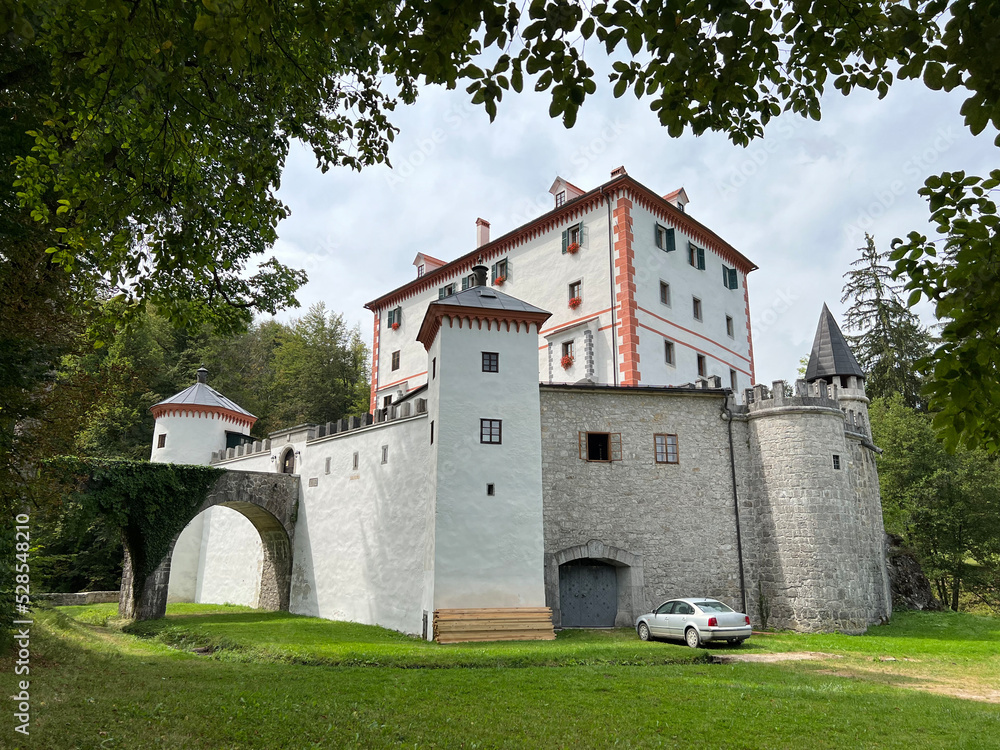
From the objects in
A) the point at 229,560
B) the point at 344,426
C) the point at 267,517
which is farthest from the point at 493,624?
the point at 229,560

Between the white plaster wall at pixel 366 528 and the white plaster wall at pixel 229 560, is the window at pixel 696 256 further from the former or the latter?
the white plaster wall at pixel 229 560

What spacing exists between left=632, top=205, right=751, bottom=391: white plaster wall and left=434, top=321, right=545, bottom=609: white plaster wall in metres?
7.65

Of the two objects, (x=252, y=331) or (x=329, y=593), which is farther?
(x=252, y=331)

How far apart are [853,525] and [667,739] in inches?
612

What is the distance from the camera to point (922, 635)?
19.8m

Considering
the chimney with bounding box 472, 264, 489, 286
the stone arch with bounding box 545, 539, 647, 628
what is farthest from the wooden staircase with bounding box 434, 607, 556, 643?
the chimney with bounding box 472, 264, 489, 286

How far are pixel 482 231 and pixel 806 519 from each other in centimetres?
2109

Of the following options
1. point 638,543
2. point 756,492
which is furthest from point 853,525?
point 638,543

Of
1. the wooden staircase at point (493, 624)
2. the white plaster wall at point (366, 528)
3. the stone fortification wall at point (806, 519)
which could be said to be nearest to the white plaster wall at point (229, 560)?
the white plaster wall at point (366, 528)

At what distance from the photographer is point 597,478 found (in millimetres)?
20938

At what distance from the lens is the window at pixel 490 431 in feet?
62.9

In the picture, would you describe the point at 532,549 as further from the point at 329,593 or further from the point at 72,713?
the point at 72,713

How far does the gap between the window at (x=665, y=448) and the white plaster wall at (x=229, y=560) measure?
717 inches

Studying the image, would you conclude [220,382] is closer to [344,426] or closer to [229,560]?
[229,560]
